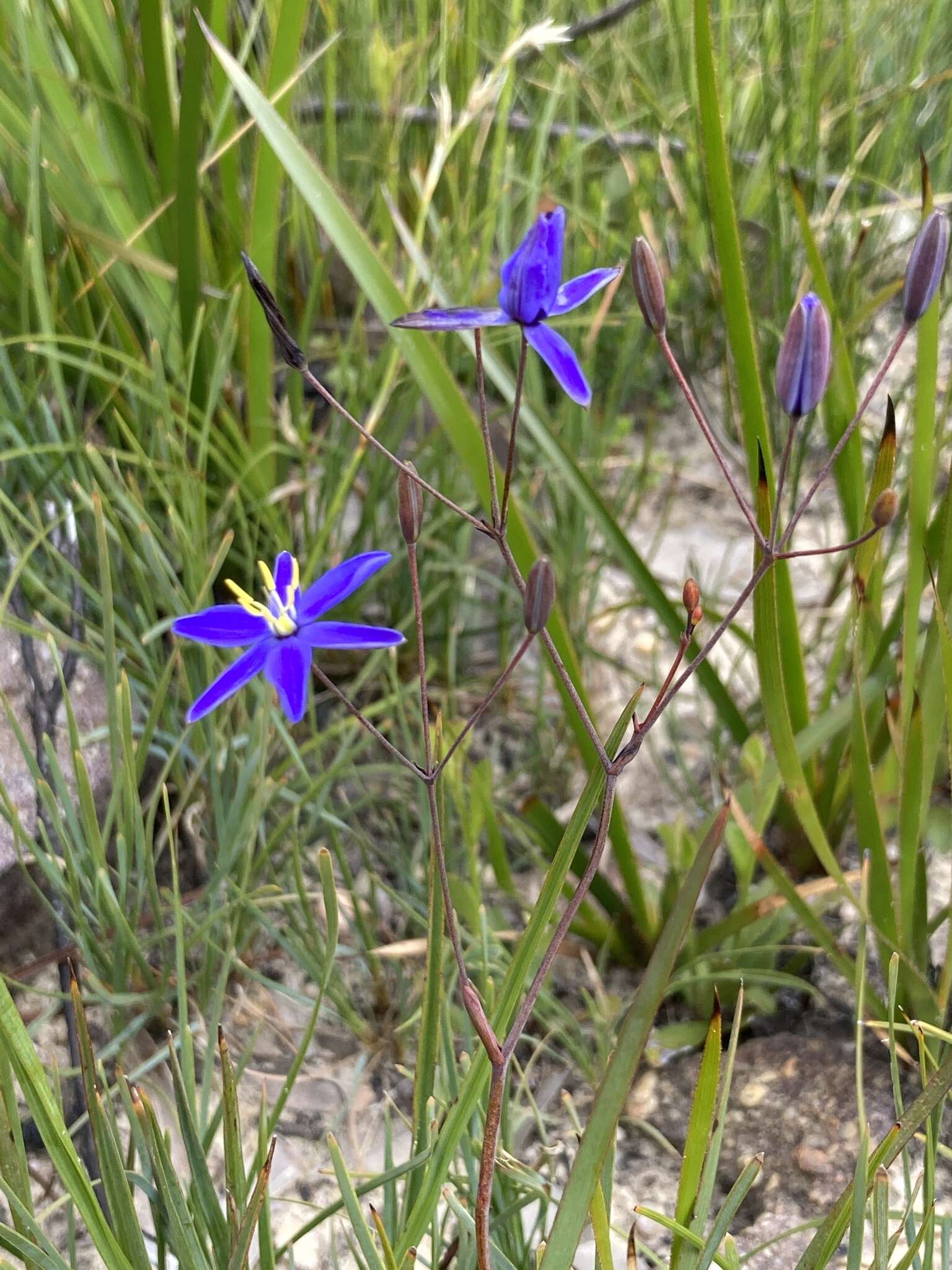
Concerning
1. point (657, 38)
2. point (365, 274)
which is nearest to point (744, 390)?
point (365, 274)

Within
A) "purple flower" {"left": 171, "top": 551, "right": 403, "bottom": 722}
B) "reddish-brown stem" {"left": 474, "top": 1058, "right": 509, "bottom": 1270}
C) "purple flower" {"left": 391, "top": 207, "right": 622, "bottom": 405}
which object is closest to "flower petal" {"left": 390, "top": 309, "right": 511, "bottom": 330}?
"purple flower" {"left": 391, "top": 207, "right": 622, "bottom": 405}

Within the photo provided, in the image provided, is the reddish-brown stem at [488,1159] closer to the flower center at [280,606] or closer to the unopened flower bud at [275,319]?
the flower center at [280,606]

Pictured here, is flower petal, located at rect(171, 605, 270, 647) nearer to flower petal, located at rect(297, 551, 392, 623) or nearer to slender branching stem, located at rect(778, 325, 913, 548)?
flower petal, located at rect(297, 551, 392, 623)

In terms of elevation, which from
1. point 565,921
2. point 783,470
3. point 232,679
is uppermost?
point 783,470

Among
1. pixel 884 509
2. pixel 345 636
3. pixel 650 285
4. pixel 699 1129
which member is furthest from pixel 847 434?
pixel 699 1129

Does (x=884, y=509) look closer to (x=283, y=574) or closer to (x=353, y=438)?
(x=283, y=574)

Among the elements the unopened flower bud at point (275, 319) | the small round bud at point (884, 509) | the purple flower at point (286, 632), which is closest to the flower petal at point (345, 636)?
the purple flower at point (286, 632)
